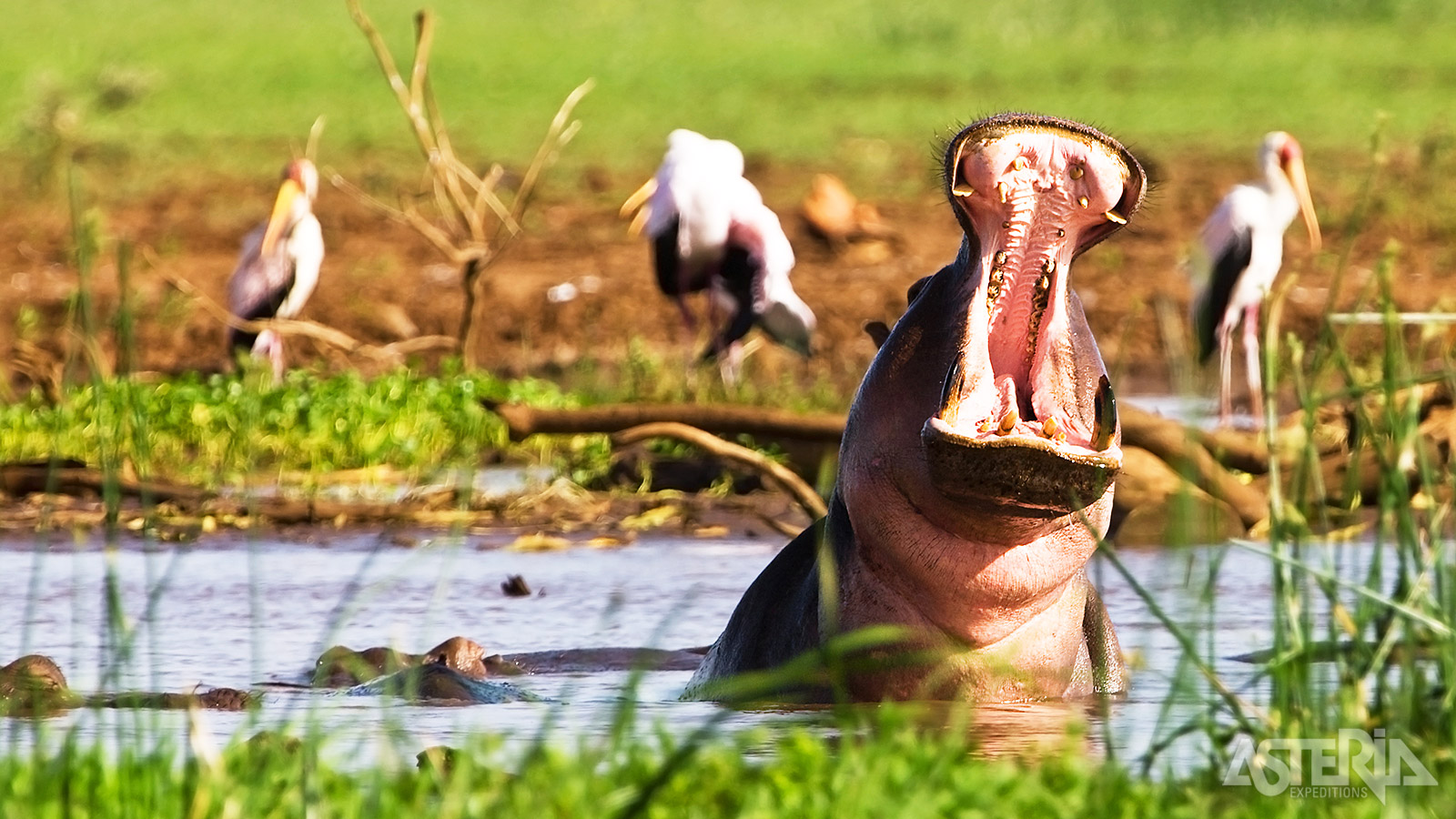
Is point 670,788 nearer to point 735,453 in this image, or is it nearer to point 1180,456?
point 735,453

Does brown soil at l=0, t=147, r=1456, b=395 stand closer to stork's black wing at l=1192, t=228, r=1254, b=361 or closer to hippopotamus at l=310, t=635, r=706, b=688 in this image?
stork's black wing at l=1192, t=228, r=1254, b=361

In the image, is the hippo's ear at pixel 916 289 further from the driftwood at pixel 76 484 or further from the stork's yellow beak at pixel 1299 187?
the stork's yellow beak at pixel 1299 187

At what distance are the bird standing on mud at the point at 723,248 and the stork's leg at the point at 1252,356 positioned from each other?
2.04m

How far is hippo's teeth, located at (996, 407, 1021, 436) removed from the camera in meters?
3.14

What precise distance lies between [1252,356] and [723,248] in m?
2.58

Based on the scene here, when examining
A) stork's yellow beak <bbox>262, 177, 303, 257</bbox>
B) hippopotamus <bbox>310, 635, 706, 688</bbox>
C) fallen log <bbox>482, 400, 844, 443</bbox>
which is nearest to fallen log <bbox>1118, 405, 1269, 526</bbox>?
fallen log <bbox>482, 400, 844, 443</bbox>

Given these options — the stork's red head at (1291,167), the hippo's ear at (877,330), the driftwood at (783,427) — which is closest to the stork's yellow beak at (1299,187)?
the stork's red head at (1291,167)

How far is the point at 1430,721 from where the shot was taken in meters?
2.66

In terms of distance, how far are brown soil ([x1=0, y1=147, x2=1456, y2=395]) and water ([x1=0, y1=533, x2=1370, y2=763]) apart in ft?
13.0

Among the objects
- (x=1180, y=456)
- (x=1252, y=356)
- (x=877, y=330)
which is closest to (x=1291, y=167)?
(x=1252, y=356)

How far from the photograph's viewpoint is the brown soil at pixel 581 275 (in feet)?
40.2

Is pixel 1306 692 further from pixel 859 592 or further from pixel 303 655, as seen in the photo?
pixel 303 655

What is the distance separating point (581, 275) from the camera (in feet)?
47.2

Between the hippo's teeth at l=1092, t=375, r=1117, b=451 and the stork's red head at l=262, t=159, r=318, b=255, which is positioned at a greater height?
the stork's red head at l=262, t=159, r=318, b=255
